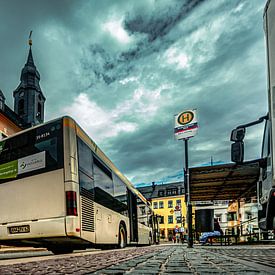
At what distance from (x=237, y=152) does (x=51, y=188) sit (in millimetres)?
4947

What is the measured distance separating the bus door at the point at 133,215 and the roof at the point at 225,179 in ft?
9.38

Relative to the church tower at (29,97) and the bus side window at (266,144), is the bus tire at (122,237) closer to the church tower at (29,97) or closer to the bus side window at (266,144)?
the bus side window at (266,144)

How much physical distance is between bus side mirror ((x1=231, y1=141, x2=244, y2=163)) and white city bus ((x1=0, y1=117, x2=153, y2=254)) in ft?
14.2

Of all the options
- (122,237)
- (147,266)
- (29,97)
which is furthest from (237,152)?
(29,97)

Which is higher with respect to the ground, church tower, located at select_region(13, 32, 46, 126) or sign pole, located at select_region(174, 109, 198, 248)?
church tower, located at select_region(13, 32, 46, 126)

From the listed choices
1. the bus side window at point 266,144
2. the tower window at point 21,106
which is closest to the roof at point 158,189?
the tower window at point 21,106

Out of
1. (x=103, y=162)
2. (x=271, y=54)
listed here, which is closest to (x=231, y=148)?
(x=271, y=54)

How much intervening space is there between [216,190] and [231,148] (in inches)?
719

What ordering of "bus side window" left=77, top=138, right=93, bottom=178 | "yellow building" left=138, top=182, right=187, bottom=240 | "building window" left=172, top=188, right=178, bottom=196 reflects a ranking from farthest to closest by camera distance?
"building window" left=172, top=188, right=178, bottom=196 < "yellow building" left=138, top=182, right=187, bottom=240 < "bus side window" left=77, top=138, right=93, bottom=178

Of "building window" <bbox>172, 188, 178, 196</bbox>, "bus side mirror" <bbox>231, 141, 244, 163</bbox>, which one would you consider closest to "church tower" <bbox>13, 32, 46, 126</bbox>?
"bus side mirror" <bbox>231, 141, 244, 163</bbox>

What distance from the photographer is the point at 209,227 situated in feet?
49.0

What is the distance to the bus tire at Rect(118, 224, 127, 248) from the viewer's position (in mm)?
13228

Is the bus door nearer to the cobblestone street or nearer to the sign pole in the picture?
the sign pole

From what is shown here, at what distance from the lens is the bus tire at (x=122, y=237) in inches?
521
